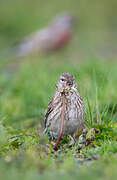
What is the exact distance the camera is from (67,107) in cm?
428

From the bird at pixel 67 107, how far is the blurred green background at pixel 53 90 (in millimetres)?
152

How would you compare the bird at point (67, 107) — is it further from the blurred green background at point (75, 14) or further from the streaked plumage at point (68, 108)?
the blurred green background at point (75, 14)

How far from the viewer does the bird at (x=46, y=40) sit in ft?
43.3

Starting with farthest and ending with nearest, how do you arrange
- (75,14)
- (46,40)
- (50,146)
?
1. (75,14)
2. (46,40)
3. (50,146)

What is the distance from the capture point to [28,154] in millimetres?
3406

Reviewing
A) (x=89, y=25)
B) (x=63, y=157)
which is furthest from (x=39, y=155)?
(x=89, y=25)

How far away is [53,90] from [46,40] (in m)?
8.33

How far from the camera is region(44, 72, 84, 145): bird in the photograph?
427 centimetres

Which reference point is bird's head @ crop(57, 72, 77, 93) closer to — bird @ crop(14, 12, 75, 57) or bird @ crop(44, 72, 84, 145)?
bird @ crop(44, 72, 84, 145)

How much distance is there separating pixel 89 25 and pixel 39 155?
14264mm

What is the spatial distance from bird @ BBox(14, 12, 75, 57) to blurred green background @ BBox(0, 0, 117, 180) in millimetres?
324

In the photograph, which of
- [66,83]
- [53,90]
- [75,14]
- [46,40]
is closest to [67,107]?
[66,83]

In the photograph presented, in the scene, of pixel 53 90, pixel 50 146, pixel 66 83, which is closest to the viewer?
pixel 50 146

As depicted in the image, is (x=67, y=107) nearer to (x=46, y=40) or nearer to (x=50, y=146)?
(x=50, y=146)
